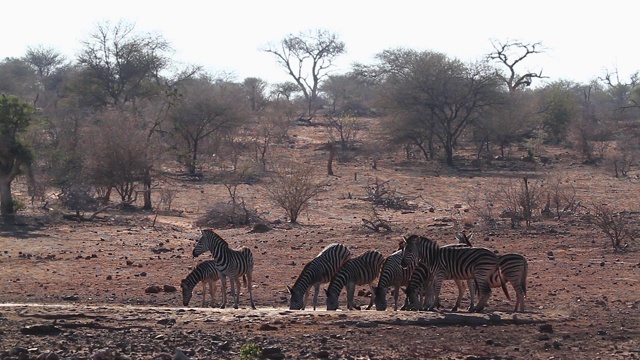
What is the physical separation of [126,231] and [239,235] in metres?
3.06

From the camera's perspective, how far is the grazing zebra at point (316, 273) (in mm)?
13625

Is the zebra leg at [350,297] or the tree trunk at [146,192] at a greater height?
the tree trunk at [146,192]

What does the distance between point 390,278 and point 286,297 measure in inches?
82.5

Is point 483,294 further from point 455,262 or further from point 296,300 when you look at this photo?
point 296,300

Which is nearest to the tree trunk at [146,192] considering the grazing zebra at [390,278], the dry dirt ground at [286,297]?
the dry dirt ground at [286,297]

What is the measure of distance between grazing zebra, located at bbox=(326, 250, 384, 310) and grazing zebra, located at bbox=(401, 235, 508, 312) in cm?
62

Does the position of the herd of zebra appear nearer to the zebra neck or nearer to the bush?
the zebra neck

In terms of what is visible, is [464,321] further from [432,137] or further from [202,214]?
[432,137]

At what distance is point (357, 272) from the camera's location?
1398 centimetres

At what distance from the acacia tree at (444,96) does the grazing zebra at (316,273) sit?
94.6ft

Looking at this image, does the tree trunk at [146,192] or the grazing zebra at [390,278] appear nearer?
the grazing zebra at [390,278]

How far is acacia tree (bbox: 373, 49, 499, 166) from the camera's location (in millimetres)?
43812

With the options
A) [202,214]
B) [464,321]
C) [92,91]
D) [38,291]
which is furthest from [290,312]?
[92,91]

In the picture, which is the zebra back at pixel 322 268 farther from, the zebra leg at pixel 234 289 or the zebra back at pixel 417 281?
the zebra back at pixel 417 281
